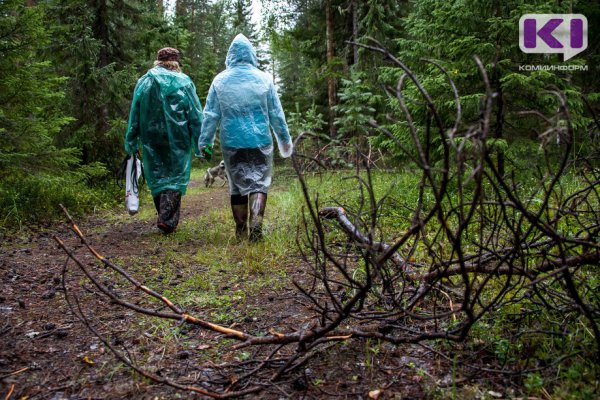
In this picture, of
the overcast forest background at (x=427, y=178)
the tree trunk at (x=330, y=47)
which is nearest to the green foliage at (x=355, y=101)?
the overcast forest background at (x=427, y=178)

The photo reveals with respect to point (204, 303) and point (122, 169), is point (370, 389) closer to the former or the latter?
point (204, 303)

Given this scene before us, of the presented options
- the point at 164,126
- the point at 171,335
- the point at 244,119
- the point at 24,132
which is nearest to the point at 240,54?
the point at 244,119

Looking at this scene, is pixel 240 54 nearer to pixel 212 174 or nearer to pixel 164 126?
pixel 164 126

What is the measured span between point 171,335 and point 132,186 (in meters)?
3.65

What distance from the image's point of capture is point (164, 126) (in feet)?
17.6

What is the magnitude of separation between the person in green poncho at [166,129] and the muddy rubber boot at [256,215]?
129cm

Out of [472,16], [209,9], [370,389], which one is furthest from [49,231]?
[209,9]

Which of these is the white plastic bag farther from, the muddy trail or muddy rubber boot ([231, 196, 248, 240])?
muddy rubber boot ([231, 196, 248, 240])

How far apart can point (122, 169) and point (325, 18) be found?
13.3 m

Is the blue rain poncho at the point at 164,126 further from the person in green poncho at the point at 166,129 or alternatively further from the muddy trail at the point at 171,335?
the muddy trail at the point at 171,335

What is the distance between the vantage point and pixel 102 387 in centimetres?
177

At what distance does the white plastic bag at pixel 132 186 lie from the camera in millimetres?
5406

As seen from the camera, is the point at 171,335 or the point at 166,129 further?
the point at 166,129

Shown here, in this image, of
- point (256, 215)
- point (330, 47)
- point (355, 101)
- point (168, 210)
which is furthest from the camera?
point (330, 47)
